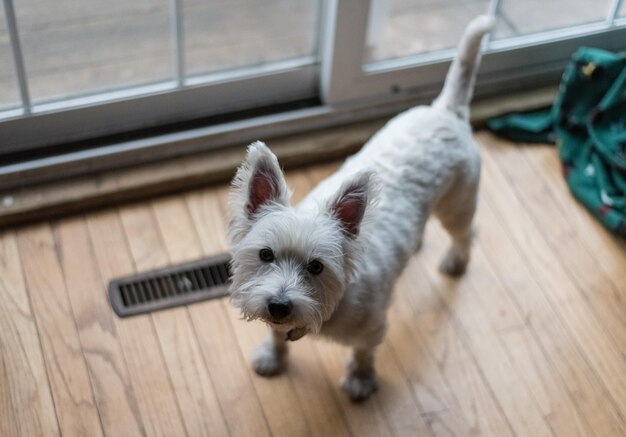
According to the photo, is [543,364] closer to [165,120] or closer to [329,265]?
[329,265]

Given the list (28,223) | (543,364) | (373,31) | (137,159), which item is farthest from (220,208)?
(543,364)

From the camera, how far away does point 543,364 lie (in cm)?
216

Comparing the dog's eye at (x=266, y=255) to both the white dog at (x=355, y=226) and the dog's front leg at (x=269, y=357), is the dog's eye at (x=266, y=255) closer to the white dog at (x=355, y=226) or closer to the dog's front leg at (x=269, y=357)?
the white dog at (x=355, y=226)

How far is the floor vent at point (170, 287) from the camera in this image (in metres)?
2.18

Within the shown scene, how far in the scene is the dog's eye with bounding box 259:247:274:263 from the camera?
5.40ft

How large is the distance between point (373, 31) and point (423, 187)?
2.39 feet

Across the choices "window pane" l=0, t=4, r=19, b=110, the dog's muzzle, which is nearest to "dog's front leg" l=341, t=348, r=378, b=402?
the dog's muzzle

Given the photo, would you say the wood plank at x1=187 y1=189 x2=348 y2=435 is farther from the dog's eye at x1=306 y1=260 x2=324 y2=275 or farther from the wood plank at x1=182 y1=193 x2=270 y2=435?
the dog's eye at x1=306 y1=260 x2=324 y2=275

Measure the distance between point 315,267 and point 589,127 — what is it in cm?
129

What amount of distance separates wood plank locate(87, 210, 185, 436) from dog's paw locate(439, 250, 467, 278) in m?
0.81

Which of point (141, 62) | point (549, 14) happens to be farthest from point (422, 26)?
point (141, 62)

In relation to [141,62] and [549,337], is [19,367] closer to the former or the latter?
[141,62]

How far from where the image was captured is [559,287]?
7.62ft

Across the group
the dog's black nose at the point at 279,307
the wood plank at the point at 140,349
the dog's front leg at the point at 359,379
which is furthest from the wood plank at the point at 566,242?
the wood plank at the point at 140,349
